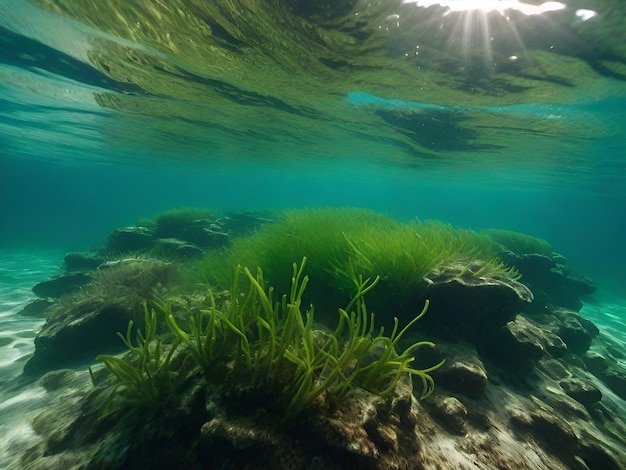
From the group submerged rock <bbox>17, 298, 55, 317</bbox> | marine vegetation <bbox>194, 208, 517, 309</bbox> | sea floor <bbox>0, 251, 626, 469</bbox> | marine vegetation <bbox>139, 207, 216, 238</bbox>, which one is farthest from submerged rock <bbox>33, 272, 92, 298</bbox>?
marine vegetation <bbox>194, 208, 517, 309</bbox>

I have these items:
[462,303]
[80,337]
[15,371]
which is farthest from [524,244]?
[15,371]

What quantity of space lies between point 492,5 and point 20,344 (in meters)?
12.7

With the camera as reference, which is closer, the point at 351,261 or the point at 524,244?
the point at 351,261

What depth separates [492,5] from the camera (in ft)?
22.7

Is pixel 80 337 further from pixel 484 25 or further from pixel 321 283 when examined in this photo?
pixel 484 25

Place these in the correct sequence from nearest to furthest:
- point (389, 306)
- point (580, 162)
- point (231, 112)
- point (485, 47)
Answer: point (389, 306) < point (485, 47) < point (231, 112) < point (580, 162)

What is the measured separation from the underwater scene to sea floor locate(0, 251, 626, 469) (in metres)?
0.05

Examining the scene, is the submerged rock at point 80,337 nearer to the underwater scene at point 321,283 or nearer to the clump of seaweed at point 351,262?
the underwater scene at point 321,283

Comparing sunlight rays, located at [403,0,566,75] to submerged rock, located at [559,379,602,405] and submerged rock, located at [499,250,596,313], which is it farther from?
submerged rock, located at [559,379,602,405]

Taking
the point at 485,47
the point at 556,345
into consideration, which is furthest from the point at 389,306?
the point at 485,47

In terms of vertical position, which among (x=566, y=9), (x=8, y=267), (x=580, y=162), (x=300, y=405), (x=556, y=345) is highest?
(x=566, y=9)

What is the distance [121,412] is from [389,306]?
3382 millimetres

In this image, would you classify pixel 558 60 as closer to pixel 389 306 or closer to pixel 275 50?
pixel 275 50

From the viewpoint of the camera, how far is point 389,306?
4.61 meters
